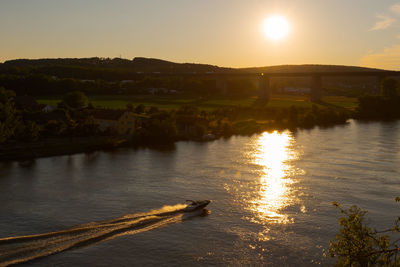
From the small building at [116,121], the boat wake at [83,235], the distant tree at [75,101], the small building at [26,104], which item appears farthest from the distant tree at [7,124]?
the boat wake at [83,235]

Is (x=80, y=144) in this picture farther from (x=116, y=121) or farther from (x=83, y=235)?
(x=83, y=235)

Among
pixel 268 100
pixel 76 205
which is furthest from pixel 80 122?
pixel 268 100

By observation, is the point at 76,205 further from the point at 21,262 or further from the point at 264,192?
the point at 264,192

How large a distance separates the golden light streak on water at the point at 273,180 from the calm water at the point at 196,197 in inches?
2.3

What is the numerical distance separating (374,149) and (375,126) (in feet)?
52.7

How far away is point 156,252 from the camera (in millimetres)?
12422

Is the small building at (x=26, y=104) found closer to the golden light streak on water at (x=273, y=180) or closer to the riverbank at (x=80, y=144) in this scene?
the riverbank at (x=80, y=144)

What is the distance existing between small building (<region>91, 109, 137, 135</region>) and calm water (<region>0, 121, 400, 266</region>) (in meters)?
5.38

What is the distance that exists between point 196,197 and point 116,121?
57.6ft

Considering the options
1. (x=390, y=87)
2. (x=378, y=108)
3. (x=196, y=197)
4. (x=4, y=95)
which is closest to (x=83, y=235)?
(x=196, y=197)

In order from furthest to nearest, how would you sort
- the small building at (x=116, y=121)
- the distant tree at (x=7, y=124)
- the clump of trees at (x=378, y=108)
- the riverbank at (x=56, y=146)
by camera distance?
the clump of trees at (x=378, y=108)
the small building at (x=116, y=121)
the distant tree at (x=7, y=124)
the riverbank at (x=56, y=146)

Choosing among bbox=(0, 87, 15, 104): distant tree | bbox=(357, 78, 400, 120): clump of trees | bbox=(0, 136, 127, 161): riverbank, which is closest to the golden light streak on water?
bbox=(0, 136, 127, 161): riverbank

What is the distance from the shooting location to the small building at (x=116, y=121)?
33.7 m

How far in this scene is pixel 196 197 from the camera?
1770 centimetres
